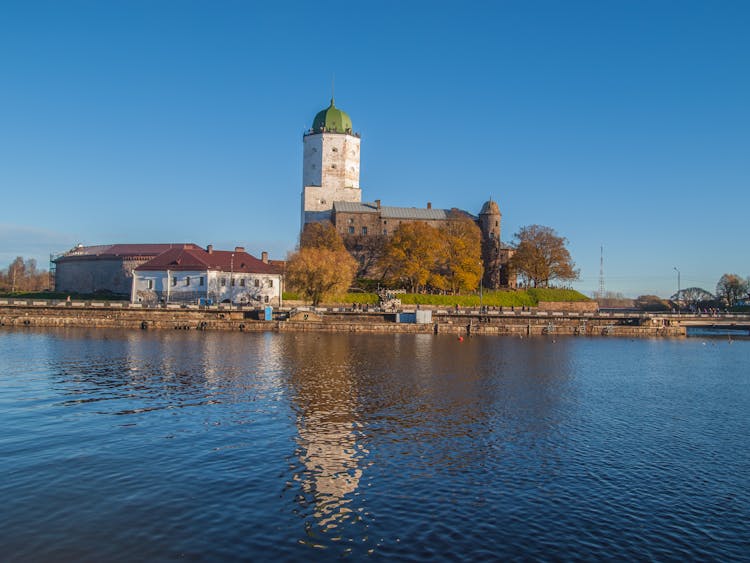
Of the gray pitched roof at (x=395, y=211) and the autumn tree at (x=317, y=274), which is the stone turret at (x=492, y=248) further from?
the autumn tree at (x=317, y=274)

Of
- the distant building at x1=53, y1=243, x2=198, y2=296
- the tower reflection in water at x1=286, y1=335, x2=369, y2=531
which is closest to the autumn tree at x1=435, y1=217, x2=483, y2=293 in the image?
the distant building at x1=53, y1=243, x2=198, y2=296

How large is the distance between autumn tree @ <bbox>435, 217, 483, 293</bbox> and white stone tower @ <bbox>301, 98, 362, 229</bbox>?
24011 mm

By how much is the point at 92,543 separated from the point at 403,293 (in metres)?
75.1

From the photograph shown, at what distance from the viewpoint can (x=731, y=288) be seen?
401ft

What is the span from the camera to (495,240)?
10119cm

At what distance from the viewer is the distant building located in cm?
8731

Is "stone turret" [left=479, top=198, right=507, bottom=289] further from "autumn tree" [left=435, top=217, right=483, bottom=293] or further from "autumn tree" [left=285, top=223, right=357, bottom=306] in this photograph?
"autumn tree" [left=285, top=223, right=357, bottom=306]

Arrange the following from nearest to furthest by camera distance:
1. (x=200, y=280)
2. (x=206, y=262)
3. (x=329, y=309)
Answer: (x=329, y=309) < (x=200, y=280) < (x=206, y=262)

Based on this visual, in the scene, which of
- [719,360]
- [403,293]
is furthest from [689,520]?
[403,293]

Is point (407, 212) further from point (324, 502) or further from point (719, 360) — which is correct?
point (324, 502)

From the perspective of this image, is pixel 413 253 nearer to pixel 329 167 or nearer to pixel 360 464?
pixel 329 167

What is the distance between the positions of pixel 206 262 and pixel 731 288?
104108mm

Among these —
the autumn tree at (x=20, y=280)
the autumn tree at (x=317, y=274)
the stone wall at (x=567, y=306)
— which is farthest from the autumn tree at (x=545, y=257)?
the autumn tree at (x=20, y=280)

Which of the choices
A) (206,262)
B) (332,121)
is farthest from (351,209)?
(206,262)
